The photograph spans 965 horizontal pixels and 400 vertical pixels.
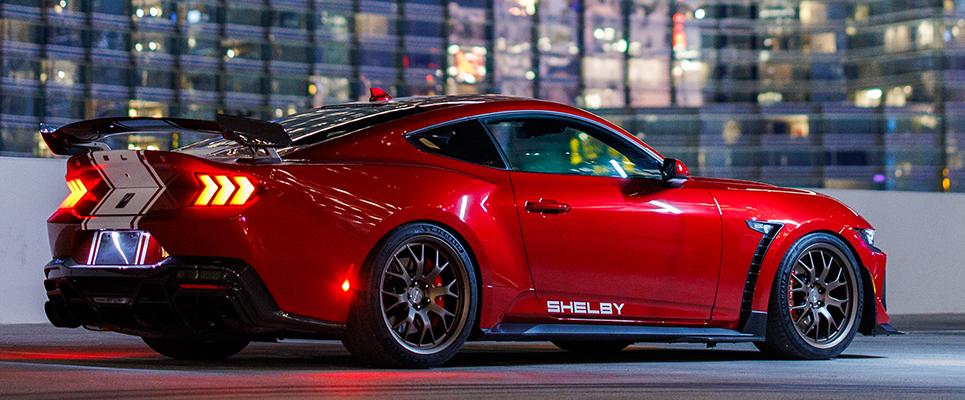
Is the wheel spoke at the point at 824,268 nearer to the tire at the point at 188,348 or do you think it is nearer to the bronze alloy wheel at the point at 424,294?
the bronze alloy wheel at the point at 424,294

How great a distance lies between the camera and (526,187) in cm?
708

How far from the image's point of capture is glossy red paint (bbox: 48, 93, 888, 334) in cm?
629

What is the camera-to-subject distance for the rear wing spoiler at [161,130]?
6.34 meters

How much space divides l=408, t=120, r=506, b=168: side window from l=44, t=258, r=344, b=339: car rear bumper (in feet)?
3.04

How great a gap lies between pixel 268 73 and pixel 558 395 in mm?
30669

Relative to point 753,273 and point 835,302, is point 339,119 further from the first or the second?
point 835,302

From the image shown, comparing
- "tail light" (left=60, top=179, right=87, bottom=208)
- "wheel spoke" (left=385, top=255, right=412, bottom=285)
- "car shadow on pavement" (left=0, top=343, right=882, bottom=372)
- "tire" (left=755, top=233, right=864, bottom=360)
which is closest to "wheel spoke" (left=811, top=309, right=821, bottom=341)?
"tire" (left=755, top=233, right=864, bottom=360)

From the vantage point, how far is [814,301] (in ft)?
26.7

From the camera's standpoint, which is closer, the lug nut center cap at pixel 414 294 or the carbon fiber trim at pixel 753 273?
the lug nut center cap at pixel 414 294

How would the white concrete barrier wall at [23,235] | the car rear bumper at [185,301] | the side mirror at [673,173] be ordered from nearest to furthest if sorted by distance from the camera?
the car rear bumper at [185,301]
the side mirror at [673,173]
the white concrete barrier wall at [23,235]

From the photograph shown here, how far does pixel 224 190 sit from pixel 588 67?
35.8 m

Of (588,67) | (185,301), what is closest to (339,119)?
(185,301)

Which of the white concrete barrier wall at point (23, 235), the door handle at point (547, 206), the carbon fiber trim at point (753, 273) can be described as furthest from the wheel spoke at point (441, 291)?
the white concrete barrier wall at point (23, 235)

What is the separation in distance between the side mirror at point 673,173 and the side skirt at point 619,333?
0.66m
